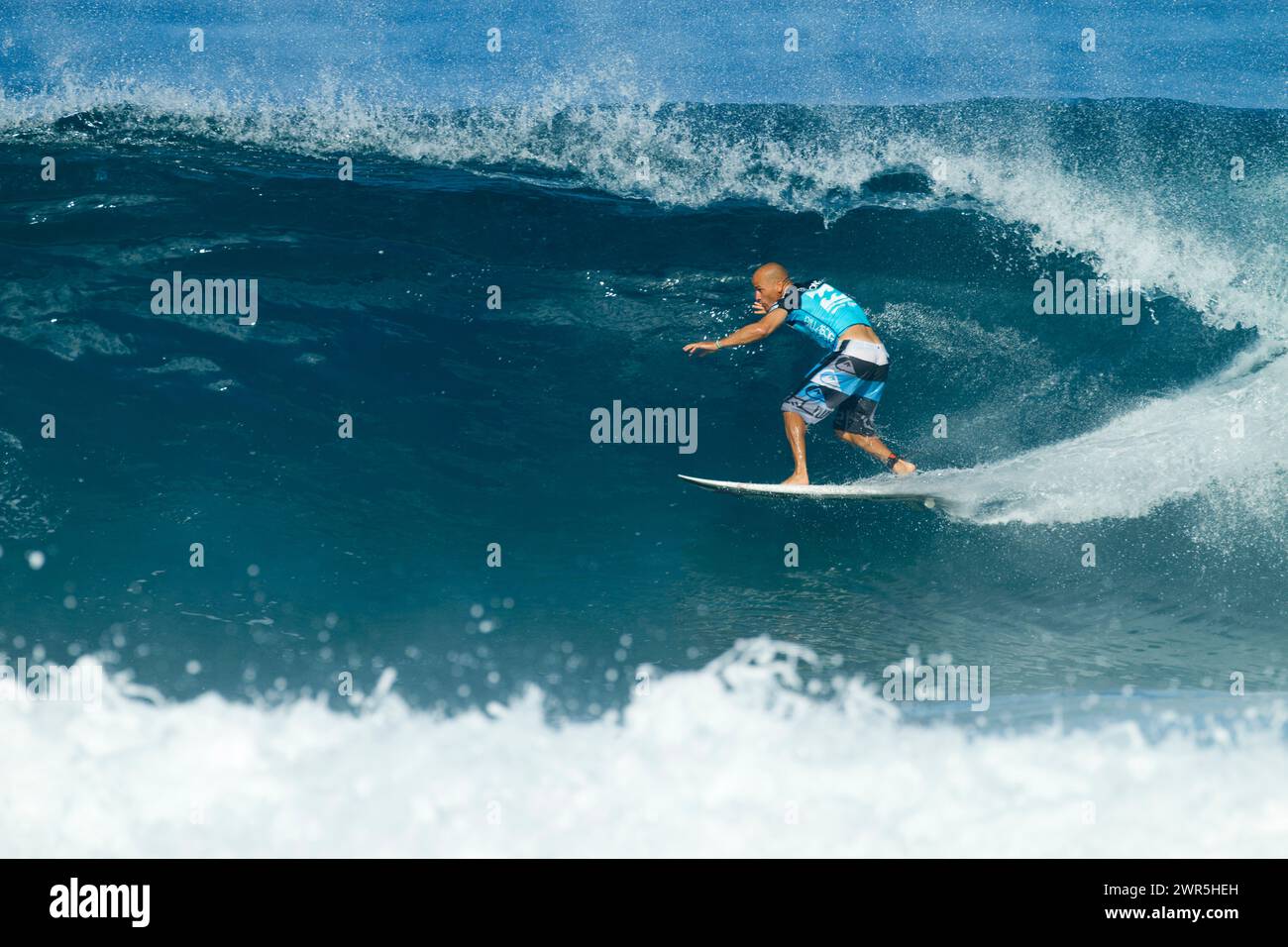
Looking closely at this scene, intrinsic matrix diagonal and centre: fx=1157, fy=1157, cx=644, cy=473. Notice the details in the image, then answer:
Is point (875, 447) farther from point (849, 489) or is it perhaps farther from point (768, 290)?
point (768, 290)

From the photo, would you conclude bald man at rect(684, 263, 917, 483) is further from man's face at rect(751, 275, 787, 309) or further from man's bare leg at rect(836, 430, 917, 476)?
man's bare leg at rect(836, 430, 917, 476)

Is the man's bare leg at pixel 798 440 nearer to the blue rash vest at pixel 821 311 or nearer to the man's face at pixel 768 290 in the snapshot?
the blue rash vest at pixel 821 311

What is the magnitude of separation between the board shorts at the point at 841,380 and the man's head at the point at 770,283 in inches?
18.4

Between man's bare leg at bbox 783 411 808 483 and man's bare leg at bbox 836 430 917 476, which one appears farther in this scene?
man's bare leg at bbox 836 430 917 476

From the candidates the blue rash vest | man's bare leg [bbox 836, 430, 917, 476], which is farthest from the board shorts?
man's bare leg [bbox 836, 430, 917, 476]

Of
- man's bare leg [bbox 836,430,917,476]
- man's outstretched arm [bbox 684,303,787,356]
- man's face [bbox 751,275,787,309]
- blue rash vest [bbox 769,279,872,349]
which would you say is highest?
man's face [bbox 751,275,787,309]

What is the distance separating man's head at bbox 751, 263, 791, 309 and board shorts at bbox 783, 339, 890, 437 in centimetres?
47

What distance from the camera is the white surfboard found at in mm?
6902

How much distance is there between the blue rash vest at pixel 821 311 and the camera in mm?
6754

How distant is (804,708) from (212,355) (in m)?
5.03

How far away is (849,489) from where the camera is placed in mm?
6949

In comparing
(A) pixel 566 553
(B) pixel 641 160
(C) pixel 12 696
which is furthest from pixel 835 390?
(C) pixel 12 696

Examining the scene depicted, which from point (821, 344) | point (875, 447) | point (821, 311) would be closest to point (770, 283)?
point (821, 311)

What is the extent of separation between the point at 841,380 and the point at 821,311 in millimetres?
422
